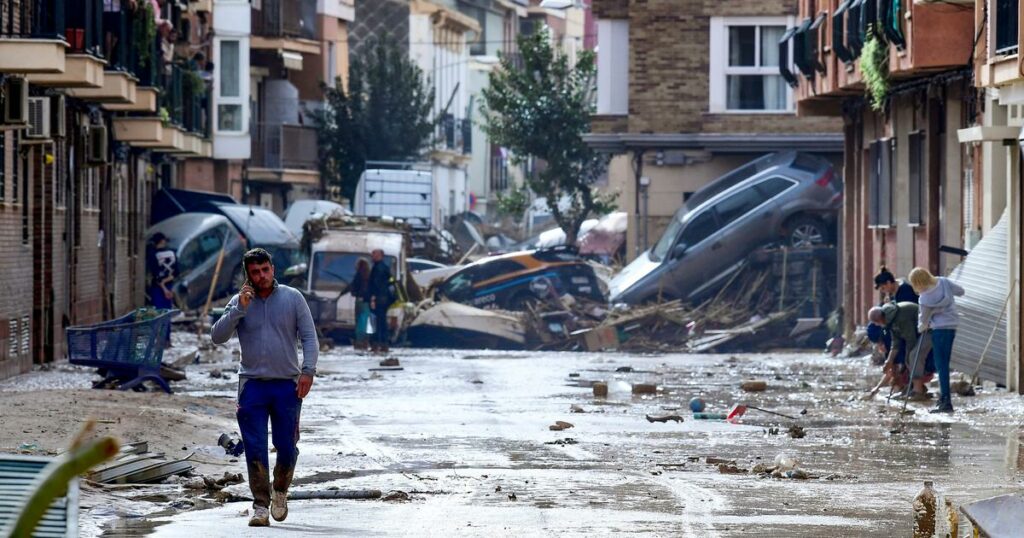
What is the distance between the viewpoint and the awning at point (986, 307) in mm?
21516

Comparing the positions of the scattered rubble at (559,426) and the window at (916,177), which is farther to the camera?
the window at (916,177)

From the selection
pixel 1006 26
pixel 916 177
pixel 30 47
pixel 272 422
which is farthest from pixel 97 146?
pixel 272 422

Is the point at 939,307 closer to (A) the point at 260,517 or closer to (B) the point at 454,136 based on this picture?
(A) the point at 260,517

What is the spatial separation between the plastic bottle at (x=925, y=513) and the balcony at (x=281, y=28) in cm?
4933

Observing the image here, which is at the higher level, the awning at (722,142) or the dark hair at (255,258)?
the awning at (722,142)

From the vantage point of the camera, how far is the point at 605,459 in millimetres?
14477

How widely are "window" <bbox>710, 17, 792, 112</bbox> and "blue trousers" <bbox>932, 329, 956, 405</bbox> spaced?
26.3m

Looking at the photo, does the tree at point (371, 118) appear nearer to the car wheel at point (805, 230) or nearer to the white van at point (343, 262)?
the white van at point (343, 262)

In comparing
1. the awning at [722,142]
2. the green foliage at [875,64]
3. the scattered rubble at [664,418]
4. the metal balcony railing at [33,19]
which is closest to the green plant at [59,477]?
the scattered rubble at [664,418]

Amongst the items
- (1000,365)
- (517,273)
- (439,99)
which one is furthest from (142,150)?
(439,99)

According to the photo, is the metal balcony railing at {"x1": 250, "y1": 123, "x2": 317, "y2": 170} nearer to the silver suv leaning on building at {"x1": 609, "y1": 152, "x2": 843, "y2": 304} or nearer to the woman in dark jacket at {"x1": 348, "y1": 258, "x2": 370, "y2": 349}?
the silver suv leaning on building at {"x1": 609, "y1": 152, "x2": 843, "y2": 304}

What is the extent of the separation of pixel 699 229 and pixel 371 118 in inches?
1179

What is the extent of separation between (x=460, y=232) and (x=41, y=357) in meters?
48.1

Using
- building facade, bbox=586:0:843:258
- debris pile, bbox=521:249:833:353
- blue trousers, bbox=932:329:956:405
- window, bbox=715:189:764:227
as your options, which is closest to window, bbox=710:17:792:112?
building facade, bbox=586:0:843:258
